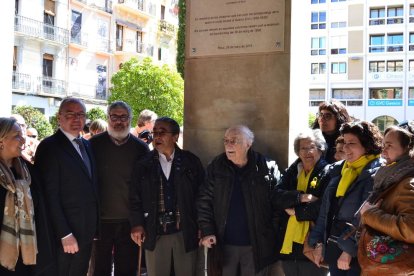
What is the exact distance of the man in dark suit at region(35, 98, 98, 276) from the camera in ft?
13.1

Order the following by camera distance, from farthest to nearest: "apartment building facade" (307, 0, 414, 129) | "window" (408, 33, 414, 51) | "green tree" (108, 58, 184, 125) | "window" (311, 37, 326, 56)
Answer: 1. "window" (311, 37, 326, 56)
2. "apartment building facade" (307, 0, 414, 129)
3. "window" (408, 33, 414, 51)
4. "green tree" (108, 58, 184, 125)

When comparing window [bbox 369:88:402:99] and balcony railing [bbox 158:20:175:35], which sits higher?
balcony railing [bbox 158:20:175:35]

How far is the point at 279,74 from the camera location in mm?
4539

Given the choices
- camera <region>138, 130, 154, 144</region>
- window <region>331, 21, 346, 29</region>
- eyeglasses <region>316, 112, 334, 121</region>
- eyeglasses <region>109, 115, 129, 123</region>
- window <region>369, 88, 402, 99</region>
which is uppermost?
window <region>331, 21, 346, 29</region>

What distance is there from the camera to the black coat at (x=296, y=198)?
381 centimetres

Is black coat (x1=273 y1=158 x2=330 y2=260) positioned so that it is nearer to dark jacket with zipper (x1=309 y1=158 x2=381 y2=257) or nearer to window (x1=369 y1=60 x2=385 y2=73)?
dark jacket with zipper (x1=309 y1=158 x2=381 y2=257)

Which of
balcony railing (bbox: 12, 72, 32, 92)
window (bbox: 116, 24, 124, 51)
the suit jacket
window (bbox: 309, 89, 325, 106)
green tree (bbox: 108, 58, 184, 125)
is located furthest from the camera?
window (bbox: 309, 89, 325, 106)

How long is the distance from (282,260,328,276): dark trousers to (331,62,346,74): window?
40.1 meters

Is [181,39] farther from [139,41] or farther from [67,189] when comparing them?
[67,189]

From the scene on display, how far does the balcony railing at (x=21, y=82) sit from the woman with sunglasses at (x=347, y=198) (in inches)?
1044

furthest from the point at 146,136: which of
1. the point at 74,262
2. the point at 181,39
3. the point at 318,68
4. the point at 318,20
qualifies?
the point at 318,20

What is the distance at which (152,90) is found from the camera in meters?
27.9

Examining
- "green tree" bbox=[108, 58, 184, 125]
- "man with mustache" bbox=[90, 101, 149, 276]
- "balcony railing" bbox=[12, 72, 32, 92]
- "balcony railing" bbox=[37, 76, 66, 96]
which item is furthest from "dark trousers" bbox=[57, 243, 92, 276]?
"balcony railing" bbox=[37, 76, 66, 96]

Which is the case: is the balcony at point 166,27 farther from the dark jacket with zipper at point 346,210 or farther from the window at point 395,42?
the dark jacket with zipper at point 346,210
